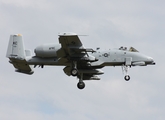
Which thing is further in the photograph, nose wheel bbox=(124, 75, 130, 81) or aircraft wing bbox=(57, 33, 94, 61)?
nose wheel bbox=(124, 75, 130, 81)

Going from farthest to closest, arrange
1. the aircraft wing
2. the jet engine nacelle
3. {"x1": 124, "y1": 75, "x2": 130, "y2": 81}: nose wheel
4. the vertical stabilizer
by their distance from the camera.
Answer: the vertical stabilizer → {"x1": 124, "y1": 75, "x2": 130, "y2": 81}: nose wheel → the jet engine nacelle → the aircraft wing

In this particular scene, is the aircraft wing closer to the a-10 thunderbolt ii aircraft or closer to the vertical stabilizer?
the a-10 thunderbolt ii aircraft

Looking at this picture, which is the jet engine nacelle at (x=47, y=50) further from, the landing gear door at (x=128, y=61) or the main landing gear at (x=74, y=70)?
the landing gear door at (x=128, y=61)

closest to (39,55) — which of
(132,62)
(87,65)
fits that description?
(87,65)

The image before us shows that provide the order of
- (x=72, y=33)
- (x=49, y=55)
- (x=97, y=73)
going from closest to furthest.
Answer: (x=72, y=33) < (x=49, y=55) < (x=97, y=73)

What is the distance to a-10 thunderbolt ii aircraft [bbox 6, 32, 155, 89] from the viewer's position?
54.3 m

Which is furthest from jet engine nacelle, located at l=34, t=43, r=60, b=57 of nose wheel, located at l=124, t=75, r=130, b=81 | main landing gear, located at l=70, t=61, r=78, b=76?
nose wheel, located at l=124, t=75, r=130, b=81

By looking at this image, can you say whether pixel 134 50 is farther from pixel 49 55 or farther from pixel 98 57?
pixel 49 55

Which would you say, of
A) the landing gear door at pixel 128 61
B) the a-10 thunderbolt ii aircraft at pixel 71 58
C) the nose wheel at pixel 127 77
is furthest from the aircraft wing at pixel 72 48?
the nose wheel at pixel 127 77

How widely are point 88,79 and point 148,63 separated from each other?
23.4 ft

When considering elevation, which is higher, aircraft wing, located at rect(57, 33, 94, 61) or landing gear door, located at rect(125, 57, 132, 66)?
aircraft wing, located at rect(57, 33, 94, 61)

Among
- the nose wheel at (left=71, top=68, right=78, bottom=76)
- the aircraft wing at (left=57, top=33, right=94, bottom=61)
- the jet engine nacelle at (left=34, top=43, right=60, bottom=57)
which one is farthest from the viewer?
the nose wheel at (left=71, top=68, right=78, bottom=76)

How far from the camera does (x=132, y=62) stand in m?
56.2

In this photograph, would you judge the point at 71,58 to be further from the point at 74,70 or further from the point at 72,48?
the point at 72,48
